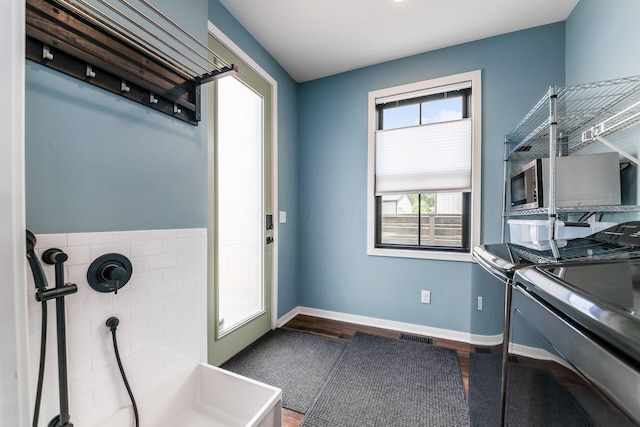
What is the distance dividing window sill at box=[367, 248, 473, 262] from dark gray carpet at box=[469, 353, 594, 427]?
1.39 m

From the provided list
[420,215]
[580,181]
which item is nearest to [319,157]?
[420,215]

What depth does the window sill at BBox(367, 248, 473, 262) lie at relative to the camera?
2.22 metres

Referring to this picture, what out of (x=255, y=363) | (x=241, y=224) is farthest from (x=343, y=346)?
(x=241, y=224)

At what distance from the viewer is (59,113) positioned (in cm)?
89

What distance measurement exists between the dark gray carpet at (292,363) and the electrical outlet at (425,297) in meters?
0.83

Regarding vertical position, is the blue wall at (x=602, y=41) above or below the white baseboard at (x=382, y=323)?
above

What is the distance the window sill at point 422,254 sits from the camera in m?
2.22

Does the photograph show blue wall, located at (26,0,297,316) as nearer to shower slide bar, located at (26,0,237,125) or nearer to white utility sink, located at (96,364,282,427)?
shower slide bar, located at (26,0,237,125)

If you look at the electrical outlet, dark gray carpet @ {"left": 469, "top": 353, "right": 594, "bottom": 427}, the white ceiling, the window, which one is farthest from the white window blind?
→ dark gray carpet @ {"left": 469, "top": 353, "right": 594, "bottom": 427}

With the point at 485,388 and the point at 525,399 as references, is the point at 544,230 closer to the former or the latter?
the point at 485,388

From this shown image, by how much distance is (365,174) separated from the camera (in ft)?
8.37

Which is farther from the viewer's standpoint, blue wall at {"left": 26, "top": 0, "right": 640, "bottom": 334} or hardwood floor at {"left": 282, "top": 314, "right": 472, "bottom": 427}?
hardwood floor at {"left": 282, "top": 314, "right": 472, "bottom": 427}

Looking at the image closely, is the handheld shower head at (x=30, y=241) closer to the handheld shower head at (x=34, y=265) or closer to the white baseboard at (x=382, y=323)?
the handheld shower head at (x=34, y=265)

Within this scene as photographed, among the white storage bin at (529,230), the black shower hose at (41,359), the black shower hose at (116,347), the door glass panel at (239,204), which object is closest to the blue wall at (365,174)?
the white storage bin at (529,230)
